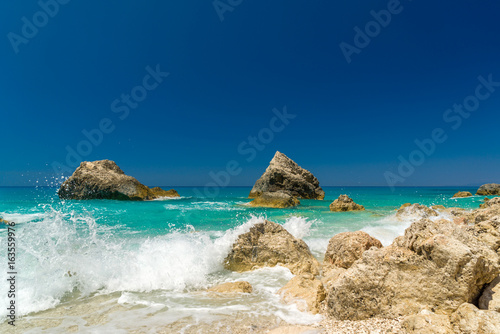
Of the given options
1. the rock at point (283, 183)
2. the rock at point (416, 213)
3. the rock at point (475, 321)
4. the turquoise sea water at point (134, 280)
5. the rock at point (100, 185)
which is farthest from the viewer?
the rock at point (283, 183)

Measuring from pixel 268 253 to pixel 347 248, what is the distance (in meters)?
1.91

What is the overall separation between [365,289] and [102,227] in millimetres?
12658

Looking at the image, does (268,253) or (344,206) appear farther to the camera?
(344,206)

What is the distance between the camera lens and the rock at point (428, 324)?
247 centimetres

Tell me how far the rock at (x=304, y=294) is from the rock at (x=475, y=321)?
5.22 feet

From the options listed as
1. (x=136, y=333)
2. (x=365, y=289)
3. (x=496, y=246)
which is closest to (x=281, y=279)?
(x=365, y=289)

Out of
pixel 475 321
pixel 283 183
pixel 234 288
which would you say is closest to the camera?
pixel 475 321

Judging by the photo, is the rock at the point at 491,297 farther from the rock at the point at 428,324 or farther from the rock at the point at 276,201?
the rock at the point at 276,201

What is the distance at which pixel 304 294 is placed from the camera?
412cm

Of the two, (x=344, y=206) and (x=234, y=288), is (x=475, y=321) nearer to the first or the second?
(x=234, y=288)

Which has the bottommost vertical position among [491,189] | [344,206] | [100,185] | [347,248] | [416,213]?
[347,248]

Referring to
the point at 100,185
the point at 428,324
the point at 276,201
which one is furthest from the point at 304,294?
the point at 100,185

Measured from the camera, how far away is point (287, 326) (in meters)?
3.26

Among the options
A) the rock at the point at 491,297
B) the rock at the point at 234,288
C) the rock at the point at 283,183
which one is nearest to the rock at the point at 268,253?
the rock at the point at 234,288
